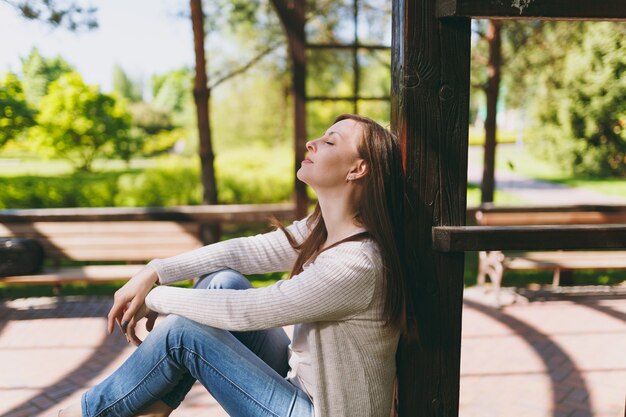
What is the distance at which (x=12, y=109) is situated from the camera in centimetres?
746

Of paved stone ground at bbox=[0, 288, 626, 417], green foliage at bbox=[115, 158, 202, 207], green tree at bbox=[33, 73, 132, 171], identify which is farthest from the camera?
green tree at bbox=[33, 73, 132, 171]

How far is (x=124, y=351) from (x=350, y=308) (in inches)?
125

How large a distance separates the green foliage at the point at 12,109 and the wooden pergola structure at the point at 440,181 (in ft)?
23.3

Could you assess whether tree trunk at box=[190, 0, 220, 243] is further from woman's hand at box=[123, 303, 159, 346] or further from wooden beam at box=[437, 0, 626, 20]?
wooden beam at box=[437, 0, 626, 20]

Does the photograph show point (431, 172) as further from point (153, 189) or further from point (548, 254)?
point (153, 189)

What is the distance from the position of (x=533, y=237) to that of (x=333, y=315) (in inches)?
25.9

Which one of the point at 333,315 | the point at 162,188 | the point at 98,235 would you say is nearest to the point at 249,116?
the point at 162,188

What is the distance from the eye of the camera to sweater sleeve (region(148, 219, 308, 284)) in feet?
6.68

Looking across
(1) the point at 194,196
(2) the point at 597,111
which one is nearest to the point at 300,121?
(1) the point at 194,196

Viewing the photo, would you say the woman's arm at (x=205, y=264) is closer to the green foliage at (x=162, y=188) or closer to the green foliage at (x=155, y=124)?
Result: the green foliage at (x=162, y=188)

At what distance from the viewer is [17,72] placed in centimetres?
830

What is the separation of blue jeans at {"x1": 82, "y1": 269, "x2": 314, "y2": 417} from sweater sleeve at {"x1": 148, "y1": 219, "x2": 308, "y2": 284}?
0.91 ft

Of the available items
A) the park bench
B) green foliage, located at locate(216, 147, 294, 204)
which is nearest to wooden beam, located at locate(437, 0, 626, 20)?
the park bench

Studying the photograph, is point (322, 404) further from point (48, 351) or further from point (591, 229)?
point (48, 351)
